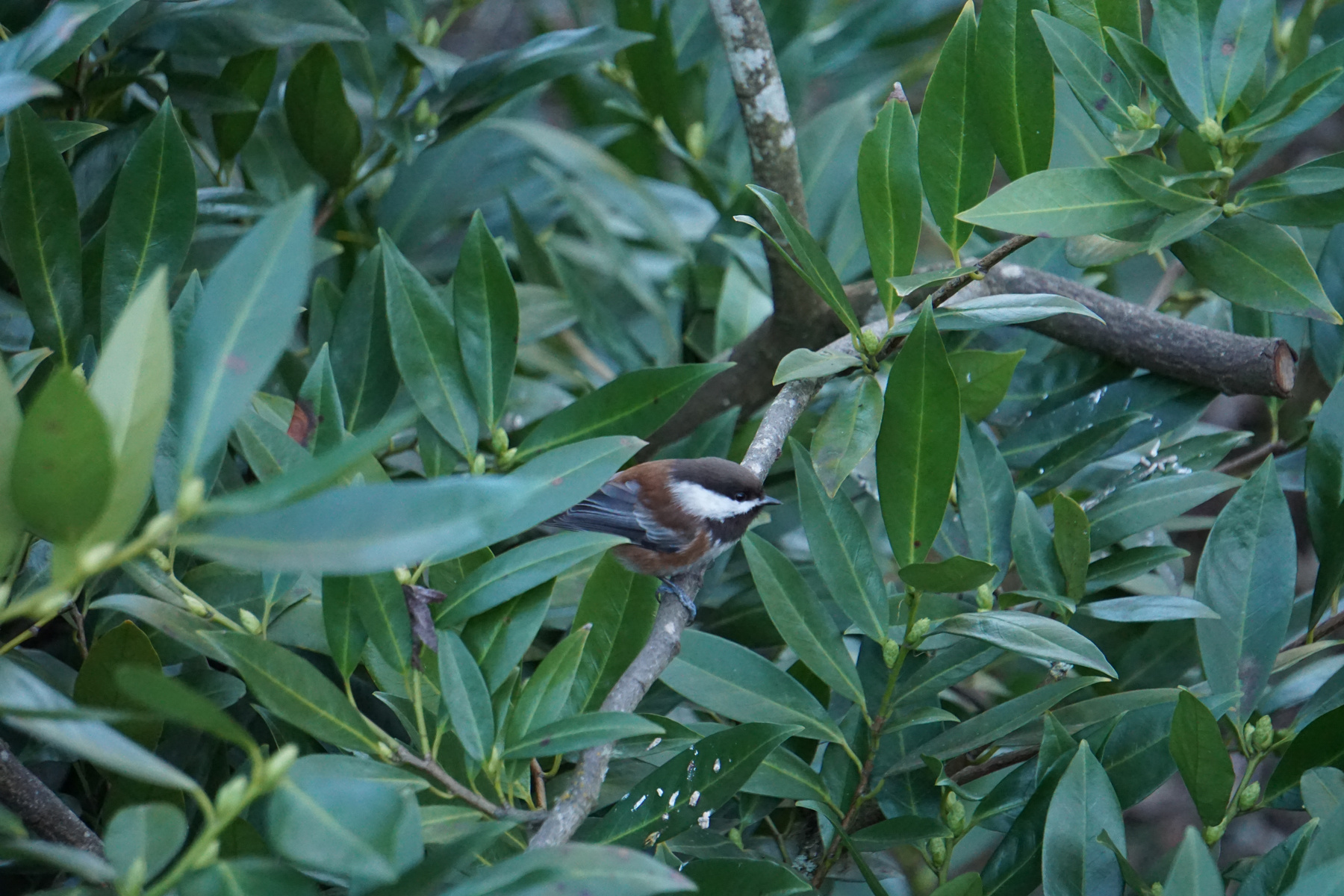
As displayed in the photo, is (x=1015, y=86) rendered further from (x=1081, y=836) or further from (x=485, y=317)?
(x=1081, y=836)

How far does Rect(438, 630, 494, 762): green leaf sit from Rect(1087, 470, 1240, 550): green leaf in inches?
51.4

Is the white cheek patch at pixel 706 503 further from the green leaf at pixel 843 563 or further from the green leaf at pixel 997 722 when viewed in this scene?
the green leaf at pixel 997 722

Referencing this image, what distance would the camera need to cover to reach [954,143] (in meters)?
2.03

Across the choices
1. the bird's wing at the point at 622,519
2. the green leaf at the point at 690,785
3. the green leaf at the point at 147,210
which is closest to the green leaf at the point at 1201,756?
the green leaf at the point at 690,785

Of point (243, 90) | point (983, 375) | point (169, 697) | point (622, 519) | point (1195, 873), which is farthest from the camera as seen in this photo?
point (622, 519)

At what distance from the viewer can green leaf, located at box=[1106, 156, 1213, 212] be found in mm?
1862

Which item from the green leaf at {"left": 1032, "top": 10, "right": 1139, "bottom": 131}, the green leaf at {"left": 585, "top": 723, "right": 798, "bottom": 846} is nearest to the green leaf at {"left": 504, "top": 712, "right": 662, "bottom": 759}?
the green leaf at {"left": 585, "top": 723, "right": 798, "bottom": 846}

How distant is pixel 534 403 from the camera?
2980mm

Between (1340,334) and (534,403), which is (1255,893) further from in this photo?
(534,403)

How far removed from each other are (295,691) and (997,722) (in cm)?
118

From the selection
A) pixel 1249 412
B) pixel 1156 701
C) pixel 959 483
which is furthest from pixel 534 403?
pixel 1249 412

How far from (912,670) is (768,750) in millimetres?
518

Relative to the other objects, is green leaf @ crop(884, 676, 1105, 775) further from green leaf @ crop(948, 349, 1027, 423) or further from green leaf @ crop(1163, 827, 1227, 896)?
green leaf @ crop(948, 349, 1027, 423)

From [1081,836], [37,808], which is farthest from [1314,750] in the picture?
[37,808]
